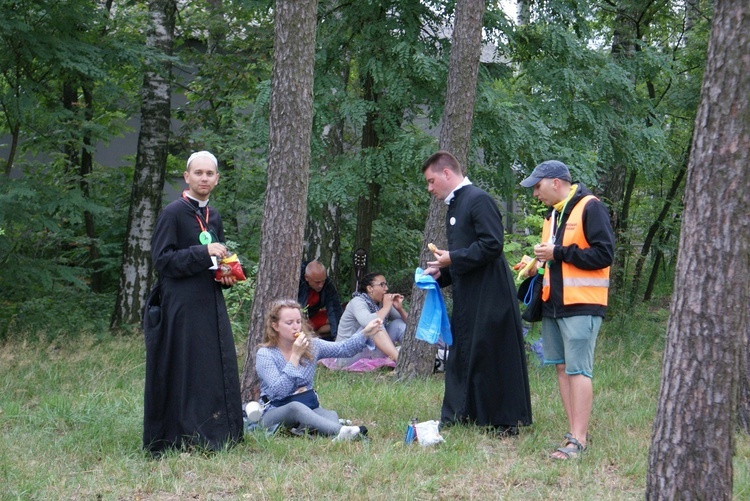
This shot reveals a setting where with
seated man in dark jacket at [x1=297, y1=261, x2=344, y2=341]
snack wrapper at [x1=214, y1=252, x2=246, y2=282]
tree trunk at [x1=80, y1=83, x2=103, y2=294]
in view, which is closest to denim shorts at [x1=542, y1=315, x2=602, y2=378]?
snack wrapper at [x1=214, y1=252, x2=246, y2=282]

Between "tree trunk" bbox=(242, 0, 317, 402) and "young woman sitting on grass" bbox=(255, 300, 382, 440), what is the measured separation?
798mm

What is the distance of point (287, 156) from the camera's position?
711cm

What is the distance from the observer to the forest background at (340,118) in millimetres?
10438

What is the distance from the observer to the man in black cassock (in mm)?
5684

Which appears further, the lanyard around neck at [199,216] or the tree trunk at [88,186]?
the tree trunk at [88,186]

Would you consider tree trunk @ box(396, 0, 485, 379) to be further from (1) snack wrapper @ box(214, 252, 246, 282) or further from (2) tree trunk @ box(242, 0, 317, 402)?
(1) snack wrapper @ box(214, 252, 246, 282)

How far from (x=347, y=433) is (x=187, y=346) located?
1.26m

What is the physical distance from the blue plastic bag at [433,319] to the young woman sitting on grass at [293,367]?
0.51m

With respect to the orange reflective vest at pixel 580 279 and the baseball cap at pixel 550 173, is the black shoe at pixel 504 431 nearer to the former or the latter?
the orange reflective vest at pixel 580 279

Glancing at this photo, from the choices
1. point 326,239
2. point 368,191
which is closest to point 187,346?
point 368,191

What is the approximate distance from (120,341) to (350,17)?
5.19m

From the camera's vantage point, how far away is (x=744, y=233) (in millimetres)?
3820

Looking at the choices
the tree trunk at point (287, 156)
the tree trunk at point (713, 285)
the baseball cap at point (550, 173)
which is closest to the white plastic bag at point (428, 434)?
the baseball cap at point (550, 173)

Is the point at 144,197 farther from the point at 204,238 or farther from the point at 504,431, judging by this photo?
the point at 504,431
